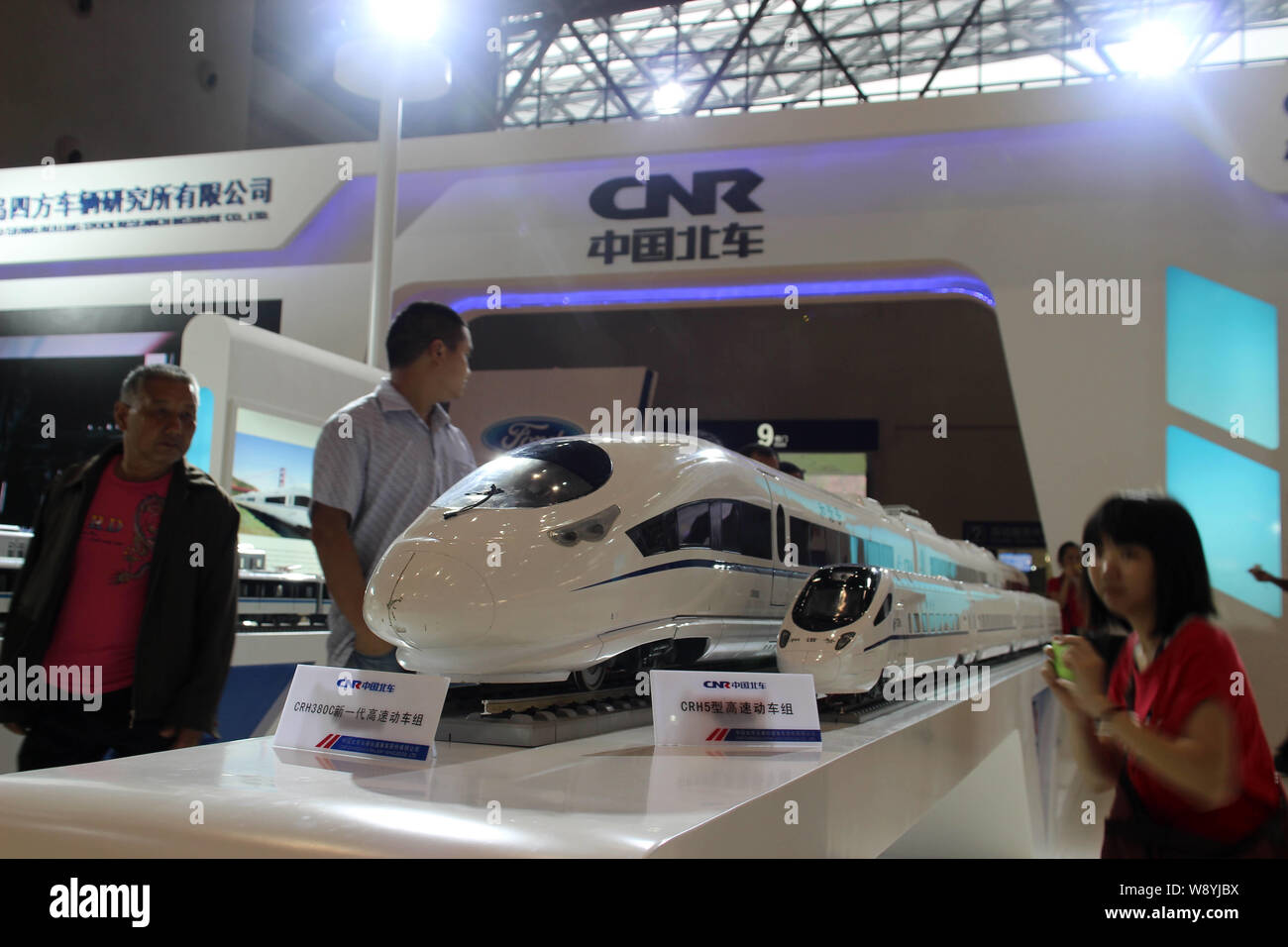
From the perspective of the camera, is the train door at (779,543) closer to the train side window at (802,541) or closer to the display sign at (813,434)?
the train side window at (802,541)

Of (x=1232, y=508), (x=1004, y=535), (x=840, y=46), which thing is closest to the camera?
(x=1232, y=508)

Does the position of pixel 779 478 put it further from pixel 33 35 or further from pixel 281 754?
pixel 33 35

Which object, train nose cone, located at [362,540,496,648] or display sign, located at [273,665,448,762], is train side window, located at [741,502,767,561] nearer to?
train nose cone, located at [362,540,496,648]

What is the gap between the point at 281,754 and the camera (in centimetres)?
185

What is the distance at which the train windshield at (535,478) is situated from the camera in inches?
93.7

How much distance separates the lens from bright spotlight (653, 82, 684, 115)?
19.5 meters

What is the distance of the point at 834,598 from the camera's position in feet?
8.88

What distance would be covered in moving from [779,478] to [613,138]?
5897mm

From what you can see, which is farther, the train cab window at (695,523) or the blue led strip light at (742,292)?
the blue led strip light at (742,292)

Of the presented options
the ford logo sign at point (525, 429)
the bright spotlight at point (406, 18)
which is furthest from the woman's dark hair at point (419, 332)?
the ford logo sign at point (525, 429)

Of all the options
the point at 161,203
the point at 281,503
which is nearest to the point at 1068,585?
the point at 281,503

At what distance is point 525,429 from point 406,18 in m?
3.91

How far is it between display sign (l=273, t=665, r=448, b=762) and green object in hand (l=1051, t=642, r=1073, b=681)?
4.45 ft

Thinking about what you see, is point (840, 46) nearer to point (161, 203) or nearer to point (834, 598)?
point (161, 203)
